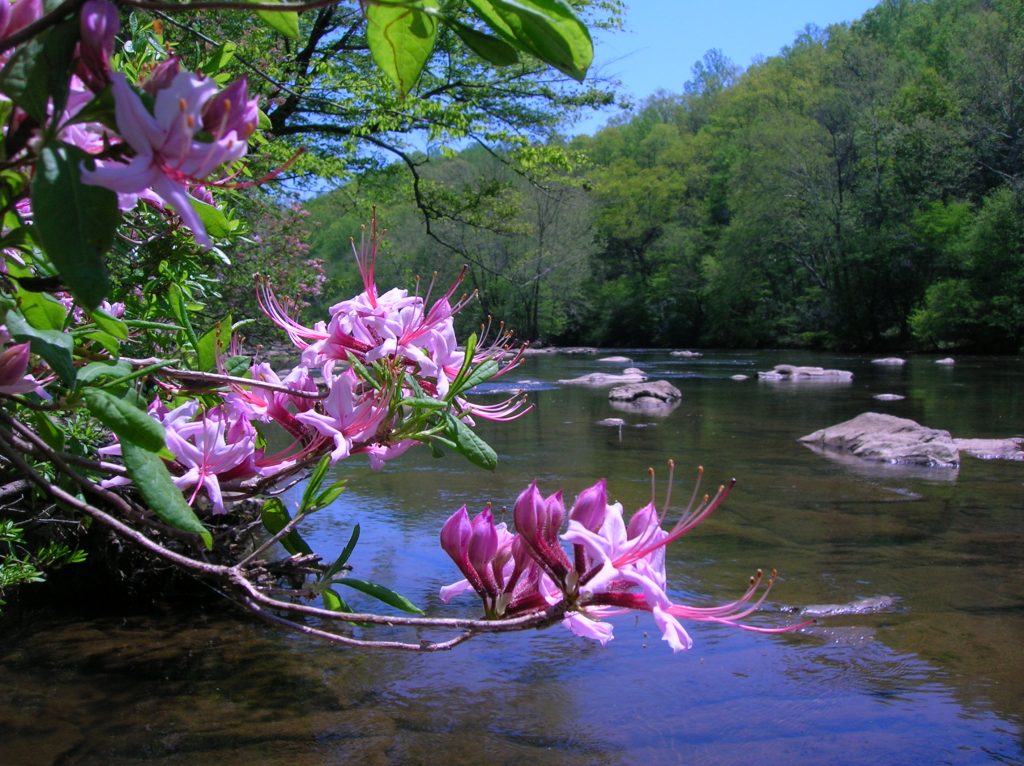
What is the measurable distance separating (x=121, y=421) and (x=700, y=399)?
1643cm

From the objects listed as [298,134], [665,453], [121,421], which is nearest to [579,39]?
[121,421]

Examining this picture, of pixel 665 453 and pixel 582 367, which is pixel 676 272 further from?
pixel 665 453

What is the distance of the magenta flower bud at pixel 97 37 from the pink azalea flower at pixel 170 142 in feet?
0.06

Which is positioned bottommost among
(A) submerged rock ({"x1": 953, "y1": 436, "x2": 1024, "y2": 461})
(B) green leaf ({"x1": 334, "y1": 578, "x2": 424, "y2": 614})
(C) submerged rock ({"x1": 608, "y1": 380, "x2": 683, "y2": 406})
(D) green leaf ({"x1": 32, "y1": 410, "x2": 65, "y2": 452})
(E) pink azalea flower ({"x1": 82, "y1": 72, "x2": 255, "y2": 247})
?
(A) submerged rock ({"x1": 953, "y1": 436, "x2": 1024, "y2": 461})

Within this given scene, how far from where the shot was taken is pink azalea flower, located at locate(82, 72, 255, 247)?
1.82 feet

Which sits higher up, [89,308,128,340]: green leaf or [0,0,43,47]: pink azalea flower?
[0,0,43,47]: pink azalea flower

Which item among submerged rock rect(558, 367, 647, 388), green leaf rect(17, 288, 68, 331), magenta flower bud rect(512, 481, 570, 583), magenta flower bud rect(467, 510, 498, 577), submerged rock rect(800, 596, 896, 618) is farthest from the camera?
submerged rock rect(558, 367, 647, 388)

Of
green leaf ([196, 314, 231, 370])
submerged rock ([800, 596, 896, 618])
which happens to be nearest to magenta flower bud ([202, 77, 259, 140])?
green leaf ([196, 314, 231, 370])

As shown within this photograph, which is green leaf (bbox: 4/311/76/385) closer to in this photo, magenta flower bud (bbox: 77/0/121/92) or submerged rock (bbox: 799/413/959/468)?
magenta flower bud (bbox: 77/0/121/92)

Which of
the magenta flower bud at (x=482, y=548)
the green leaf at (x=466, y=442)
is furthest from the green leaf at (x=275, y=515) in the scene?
the magenta flower bud at (x=482, y=548)

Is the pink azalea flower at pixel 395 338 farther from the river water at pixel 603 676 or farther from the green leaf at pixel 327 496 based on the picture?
the river water at pixel 603 676

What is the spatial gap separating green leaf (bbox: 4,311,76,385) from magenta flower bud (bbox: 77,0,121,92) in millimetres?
311

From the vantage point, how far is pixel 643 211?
53562 mm

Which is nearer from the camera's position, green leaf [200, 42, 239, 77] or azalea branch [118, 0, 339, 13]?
azalea branch [118, 0, 339, 13]
